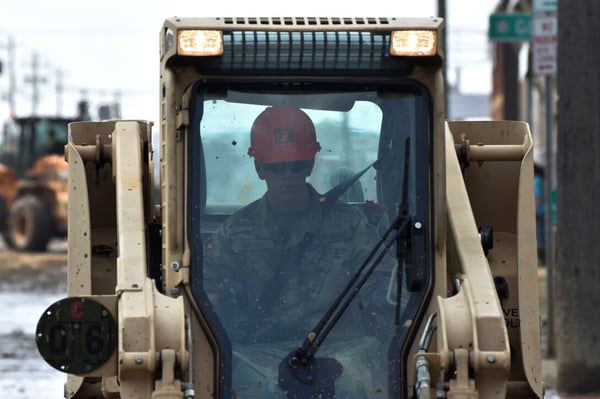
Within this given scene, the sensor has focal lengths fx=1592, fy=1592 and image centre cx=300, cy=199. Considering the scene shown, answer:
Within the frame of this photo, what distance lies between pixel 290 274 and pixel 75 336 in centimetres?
97

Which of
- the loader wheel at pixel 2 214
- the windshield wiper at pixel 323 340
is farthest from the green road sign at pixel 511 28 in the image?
the loader wheel at pixel 2 214

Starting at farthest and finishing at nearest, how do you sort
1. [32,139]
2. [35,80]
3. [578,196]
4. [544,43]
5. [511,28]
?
1. [35,80]
2. [32,139]
3. [511,28]
4. [544,43]
5. [578,196]

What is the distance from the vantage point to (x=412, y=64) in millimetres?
6508

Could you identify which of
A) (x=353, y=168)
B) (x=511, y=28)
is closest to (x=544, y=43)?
(x=511, y=28)

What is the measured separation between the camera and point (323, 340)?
643 centimetres

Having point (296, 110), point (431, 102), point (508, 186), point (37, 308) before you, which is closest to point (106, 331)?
point (296, 110)

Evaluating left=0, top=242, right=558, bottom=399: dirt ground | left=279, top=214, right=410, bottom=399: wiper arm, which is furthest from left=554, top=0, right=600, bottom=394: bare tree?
left=279, top=214, right=410, bottom=399: wiper arm

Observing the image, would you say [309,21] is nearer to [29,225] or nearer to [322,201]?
[322,201]

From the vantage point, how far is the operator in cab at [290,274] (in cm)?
641

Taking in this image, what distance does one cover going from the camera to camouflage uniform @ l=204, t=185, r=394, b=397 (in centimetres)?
643

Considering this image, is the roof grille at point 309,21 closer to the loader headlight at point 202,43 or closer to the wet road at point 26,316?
the loader headlight at point 202,43

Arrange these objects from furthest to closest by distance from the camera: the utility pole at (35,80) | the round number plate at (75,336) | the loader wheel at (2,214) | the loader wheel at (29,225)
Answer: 1. the utility pole at (35,80)
2. the loader wheel at (2,214)
3. the loader wheel at (29,225)
4. the round number plate at (75,336)

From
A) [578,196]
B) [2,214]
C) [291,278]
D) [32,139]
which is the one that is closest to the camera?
[291,278]

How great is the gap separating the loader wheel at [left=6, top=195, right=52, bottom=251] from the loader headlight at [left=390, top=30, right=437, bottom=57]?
26.3 metres
